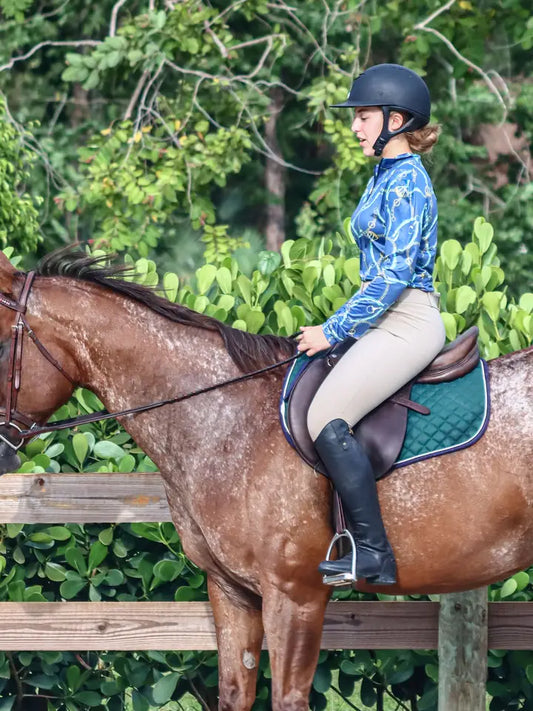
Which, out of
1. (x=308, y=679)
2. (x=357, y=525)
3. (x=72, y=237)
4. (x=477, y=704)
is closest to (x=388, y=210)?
(x=357, y=525)

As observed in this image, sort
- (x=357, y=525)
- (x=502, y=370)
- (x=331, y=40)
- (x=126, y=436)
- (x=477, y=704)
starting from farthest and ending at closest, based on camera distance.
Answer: (x=331, y=40), (x=126, y=436), (x=477, y=704), (x=502, y=370), (x=357, y=525)

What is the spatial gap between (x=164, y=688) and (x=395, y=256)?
99.0 inches

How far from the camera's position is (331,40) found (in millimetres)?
14750

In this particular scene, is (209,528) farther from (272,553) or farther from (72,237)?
(72,237)

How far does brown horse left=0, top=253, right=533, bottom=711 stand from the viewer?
3.90 m

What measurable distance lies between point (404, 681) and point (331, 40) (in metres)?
11.3

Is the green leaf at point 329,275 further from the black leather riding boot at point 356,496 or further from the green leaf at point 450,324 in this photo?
the black leather riding boot at point 356,496

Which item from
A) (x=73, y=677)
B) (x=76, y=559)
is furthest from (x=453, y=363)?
(x=73, y=677)

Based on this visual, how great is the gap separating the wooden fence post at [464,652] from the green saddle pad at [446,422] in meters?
1.12

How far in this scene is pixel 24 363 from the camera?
4.02m

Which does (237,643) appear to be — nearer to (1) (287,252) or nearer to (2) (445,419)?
(2) (445,419)

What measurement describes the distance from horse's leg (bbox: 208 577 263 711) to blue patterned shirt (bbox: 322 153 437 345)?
1.15 meters

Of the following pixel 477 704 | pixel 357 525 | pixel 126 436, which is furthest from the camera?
pixel 126 436

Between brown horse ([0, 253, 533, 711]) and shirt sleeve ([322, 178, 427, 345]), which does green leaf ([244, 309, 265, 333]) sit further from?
shirt sleeve ([322, 178, 427, 345])
